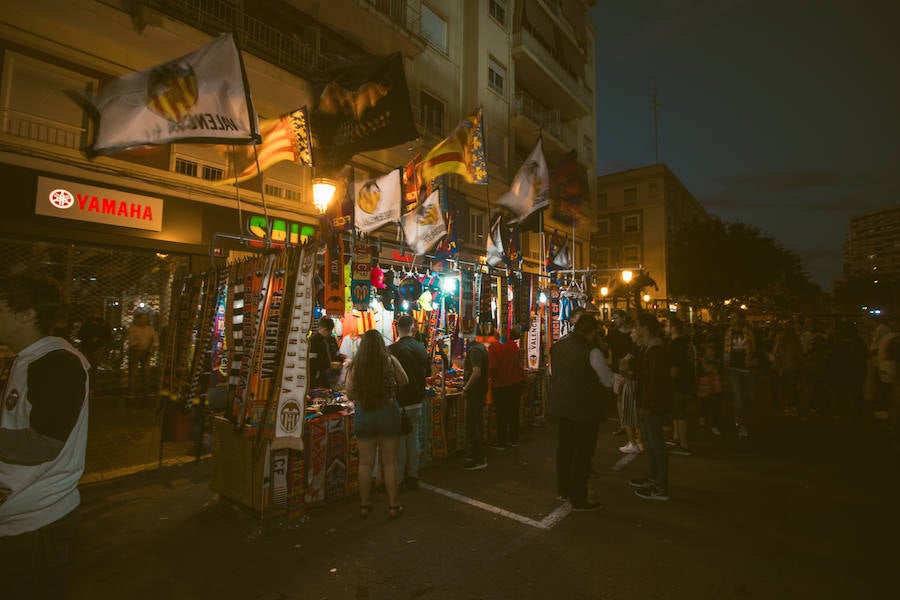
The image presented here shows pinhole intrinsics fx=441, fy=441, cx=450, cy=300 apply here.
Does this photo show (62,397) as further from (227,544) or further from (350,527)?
(350,527)

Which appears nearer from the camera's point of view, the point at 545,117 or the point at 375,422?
the point at 375,422

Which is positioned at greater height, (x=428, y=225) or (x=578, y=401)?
(x=428, y=225)

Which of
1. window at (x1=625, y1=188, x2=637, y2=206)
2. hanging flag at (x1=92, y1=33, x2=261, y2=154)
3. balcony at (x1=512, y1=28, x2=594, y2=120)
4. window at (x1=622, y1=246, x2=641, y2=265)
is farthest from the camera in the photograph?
window at (x1=625, y1=188, x2=637, y2=206)

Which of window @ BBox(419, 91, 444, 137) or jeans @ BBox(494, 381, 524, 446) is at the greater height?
window @ BBox(419, 91, 444, 137)

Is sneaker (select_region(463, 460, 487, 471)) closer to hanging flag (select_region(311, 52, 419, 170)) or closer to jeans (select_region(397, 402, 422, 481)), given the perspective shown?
jeans (select_region(397, 402, 422, 481))

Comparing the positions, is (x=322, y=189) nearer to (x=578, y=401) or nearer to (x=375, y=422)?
(x=375, y=422)

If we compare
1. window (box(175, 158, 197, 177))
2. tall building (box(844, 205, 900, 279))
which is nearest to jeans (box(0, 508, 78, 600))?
window (box(175, 158, 197, 177))

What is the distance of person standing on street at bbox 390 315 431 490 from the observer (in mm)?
5324

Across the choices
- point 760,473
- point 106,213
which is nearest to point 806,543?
point 760,473

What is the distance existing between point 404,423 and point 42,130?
932 cm

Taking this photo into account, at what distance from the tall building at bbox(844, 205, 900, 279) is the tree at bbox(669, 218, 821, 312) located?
138 meters

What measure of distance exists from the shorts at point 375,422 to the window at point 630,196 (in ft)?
131

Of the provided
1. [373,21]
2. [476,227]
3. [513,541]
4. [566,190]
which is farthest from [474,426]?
[476,227]

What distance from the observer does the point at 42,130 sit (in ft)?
27.8
